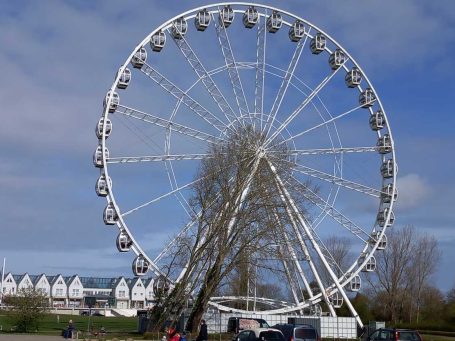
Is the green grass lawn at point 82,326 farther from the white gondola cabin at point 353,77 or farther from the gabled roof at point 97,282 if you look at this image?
the gabled roof at point 97,282

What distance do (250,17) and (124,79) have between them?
9.83 m

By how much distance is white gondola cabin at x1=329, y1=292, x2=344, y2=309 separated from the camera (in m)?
49.4

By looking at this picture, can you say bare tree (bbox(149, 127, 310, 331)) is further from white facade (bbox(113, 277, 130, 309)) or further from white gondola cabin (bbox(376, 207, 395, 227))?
white facade (bbox(113, 277, 130, 309))

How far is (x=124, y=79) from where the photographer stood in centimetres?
4403

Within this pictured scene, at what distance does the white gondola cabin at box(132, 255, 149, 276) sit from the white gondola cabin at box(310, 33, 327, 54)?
18.3m

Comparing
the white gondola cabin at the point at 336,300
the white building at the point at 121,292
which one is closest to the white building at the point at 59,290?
the white building at the point at 121,292

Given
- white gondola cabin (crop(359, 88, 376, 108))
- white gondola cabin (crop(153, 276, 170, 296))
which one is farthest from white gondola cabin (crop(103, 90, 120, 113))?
white gondola cabin (crop(359, 88, 376, 108))

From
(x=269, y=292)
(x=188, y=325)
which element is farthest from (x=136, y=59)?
(x=269, y=292)

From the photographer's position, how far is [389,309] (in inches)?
3270

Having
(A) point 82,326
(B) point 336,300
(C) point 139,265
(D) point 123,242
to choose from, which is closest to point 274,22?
(D) point 123,242

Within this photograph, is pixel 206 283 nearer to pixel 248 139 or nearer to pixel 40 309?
pixel 248 139

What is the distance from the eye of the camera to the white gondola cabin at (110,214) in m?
42.4

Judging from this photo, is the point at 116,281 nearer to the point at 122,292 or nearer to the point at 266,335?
the point at 122,292

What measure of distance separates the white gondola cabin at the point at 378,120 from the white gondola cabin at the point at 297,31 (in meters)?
7.32
